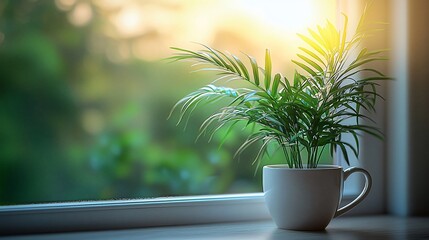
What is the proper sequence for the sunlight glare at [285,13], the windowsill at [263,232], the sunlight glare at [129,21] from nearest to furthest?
the windowsill at [263,232], the sunlight glare at [129,21], the sunlight glare at [285,13]

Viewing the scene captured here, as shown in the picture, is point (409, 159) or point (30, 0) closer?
point (30, 0)

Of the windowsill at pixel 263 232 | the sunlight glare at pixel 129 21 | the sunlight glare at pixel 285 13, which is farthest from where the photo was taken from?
the sunlight glare at pixel 285 13

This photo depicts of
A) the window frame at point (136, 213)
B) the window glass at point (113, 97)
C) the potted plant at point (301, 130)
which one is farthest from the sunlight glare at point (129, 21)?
the window frame at point (136, 213)

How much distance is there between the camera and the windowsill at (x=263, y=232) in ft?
4.38

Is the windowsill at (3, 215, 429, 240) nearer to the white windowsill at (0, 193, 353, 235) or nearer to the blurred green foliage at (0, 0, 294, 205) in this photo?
the white windowsill at (0, 193, 353, 235)

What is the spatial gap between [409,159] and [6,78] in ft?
3.26

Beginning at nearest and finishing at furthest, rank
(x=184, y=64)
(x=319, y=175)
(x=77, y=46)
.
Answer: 1. (x=319, y=175)
2. (x=77, y=46)
3. (x=184, y=64)

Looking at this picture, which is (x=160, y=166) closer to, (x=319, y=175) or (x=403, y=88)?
(x=319, y=175)

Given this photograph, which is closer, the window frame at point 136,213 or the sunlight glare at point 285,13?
the window frame at point 136,213

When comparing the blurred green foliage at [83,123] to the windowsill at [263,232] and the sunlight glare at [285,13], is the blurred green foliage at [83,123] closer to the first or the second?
the windowsill at [263,232]

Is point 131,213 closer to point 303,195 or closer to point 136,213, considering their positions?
point 136,213

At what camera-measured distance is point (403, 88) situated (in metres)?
1.60

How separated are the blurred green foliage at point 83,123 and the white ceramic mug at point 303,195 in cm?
24

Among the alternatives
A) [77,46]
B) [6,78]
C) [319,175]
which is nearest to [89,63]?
[77,46]
